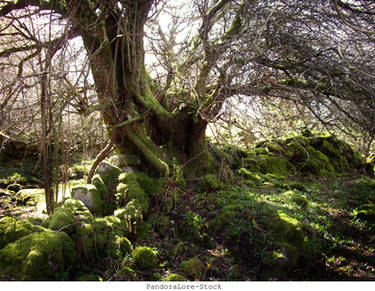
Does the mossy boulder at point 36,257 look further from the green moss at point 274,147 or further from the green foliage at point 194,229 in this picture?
the green moss at point 274,147

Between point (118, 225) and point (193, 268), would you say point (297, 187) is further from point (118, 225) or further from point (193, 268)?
point (118, 225)

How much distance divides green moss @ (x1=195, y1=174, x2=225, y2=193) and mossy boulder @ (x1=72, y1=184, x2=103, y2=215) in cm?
225

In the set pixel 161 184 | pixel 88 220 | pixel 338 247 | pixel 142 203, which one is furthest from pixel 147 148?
pixel 338 247

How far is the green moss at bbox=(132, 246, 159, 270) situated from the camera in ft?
9.18

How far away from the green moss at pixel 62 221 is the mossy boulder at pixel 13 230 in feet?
0.52

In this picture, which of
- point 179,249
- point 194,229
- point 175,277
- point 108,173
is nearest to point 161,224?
point 194,229

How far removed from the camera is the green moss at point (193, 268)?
2.85 metres

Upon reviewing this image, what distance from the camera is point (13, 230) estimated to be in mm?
2377

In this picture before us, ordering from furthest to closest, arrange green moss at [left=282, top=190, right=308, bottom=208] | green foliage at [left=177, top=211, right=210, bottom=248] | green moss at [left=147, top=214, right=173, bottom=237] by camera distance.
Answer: green moss at [left=282, top=190, right=308, bottom=208] → green moss at [left=147, top=214, right=173, bottom=237] → green foliage at [left=177, top=211, right=210, bottom=248]

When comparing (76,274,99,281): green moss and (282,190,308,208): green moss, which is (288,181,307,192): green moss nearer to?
(282,190,308,208): green moss

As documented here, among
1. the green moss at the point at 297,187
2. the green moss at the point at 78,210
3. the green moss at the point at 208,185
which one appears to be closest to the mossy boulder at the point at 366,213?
the green moss at the point at 297,187

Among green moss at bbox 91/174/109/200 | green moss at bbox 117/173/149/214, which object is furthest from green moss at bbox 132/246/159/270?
green moss at bbox 91/174/109/200
